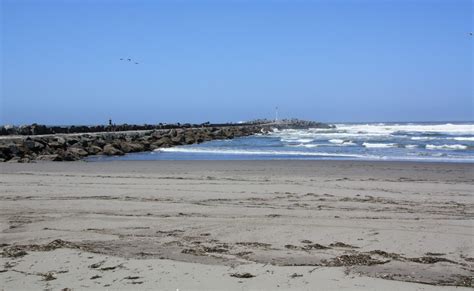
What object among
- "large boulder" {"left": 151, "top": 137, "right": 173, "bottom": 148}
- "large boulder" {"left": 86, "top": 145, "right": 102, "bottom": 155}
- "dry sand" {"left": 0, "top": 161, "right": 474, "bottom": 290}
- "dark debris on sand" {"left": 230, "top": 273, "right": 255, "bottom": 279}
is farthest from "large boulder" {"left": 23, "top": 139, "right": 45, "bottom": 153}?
"dark debris on sand" {"left": 230, "top": 273, "right": 255, "bottom": 279}

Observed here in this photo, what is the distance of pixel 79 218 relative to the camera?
255 inches

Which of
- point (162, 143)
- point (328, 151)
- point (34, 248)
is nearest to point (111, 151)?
point (162, 143)

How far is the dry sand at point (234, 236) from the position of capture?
407 cm

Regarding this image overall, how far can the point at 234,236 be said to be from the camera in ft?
18.1

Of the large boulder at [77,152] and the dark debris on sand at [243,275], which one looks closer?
the dark debris on sand at [243,275]

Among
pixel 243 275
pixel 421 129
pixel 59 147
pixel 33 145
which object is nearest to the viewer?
pixel 243 275

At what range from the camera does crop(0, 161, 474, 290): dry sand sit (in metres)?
4.07

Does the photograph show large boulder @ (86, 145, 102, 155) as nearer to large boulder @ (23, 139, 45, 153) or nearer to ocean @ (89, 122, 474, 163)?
ocean @ (89, 122, 474, 163)

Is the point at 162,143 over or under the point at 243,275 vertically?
over

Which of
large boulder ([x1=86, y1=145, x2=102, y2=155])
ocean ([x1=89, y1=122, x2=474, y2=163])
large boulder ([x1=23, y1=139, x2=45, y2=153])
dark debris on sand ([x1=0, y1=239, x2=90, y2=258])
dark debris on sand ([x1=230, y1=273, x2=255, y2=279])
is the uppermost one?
large boulder ([x1=23, y1=139, x2=45, y2=153])

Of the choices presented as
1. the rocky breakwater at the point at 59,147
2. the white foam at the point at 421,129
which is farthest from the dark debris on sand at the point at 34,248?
the white foam at the point at 421,129

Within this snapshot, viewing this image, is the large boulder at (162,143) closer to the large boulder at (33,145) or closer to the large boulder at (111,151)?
the large boulder at (111,151)

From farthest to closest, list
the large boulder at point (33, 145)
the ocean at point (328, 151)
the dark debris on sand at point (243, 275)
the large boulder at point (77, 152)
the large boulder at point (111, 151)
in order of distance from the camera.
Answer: the large boulder at point (111, 151)
the ocean at point (328, 151)
the large boulder at point (77, 152)
the large boulder at point (33, 145)
the dark debris on sand at point (243, 275)

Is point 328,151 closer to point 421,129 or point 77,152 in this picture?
point 77,152
